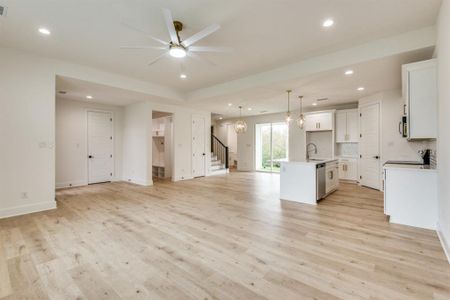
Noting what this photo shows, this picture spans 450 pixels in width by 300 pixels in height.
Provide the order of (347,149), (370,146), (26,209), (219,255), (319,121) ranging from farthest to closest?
(319,121) < (347,149) < (370,146) < (26,209) < (219,255)

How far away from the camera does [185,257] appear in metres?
2.44

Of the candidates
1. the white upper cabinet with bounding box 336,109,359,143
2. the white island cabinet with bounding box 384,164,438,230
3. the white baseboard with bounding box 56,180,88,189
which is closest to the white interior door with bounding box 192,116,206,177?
the white baseboard with bounding box 56,180,88,189

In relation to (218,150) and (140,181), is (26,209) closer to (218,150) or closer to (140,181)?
(140,181)

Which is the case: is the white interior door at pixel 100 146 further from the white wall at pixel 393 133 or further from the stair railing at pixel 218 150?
the white wall at pixel 393 133

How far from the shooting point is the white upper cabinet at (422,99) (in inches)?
121

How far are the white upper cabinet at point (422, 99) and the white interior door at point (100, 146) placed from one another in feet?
28.2

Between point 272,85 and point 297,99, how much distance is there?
2224 millimetres

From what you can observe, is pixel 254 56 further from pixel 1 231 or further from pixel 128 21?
pixel 1 231

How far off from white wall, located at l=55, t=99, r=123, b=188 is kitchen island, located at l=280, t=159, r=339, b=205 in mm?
6687

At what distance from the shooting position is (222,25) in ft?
10.2

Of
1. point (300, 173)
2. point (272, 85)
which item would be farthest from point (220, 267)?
point (272, 85)

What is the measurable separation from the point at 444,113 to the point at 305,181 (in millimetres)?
2636

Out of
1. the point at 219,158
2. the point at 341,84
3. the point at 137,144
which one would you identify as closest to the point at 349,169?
the point at 341,84

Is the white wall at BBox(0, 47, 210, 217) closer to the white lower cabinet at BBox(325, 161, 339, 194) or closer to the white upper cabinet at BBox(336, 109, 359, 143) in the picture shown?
the white lower cabinet at BBox(325, 161, 339, 194)
